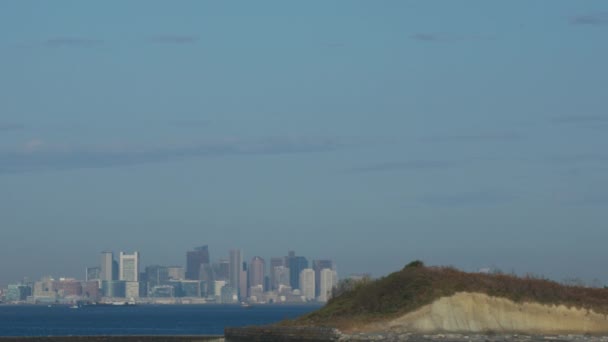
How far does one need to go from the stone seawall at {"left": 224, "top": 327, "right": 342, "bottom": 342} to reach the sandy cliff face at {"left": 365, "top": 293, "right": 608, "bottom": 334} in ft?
12.7

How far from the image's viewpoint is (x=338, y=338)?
79.8 m

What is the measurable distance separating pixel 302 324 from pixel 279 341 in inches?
145

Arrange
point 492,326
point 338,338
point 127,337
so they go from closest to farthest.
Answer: point 338,338, point 492,326, point 127,337

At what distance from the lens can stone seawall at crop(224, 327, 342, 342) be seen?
265 feet

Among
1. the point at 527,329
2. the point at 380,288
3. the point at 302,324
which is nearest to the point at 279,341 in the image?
the point at 302,324

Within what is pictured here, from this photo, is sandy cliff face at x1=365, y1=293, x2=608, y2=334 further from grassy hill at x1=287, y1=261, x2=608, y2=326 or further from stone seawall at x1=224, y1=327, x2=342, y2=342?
stone seawall at x1=224, y1=327, x2=342, y2=342

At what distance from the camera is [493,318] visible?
87.3m

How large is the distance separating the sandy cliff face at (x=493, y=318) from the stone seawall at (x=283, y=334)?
12.7 ft

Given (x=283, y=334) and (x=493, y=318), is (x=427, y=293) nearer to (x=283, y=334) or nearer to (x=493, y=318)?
(x=493, y=318)

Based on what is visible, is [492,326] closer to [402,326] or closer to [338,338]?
[402,326]

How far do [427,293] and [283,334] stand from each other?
9959mm

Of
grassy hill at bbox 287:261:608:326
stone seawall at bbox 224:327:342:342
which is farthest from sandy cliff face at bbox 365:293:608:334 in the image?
stone seawall at bbox 224:327:342:342

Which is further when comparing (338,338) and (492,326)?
(492,326)

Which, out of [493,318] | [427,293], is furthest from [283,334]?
[493,318]
